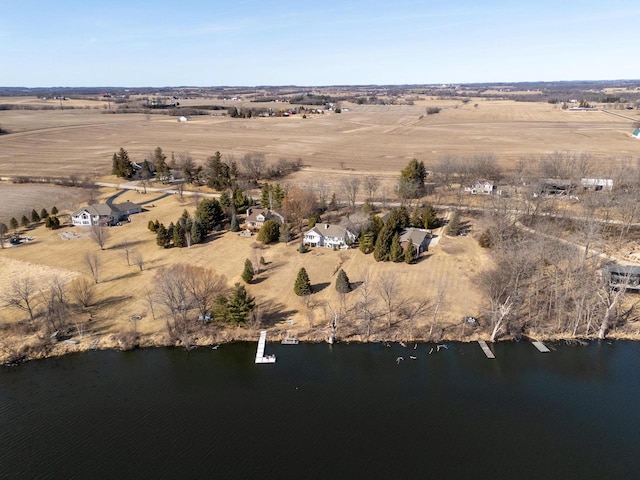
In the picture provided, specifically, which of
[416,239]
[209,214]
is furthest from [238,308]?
[209,214]

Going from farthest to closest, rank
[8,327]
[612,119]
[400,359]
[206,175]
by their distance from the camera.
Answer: [612,119] < [206,175] < [8,327] < [400,359]

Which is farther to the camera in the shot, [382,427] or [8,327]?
[8,327]

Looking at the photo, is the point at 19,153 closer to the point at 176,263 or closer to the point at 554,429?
the point at 176,263

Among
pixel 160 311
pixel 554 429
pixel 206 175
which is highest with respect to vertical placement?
pixel 206 175

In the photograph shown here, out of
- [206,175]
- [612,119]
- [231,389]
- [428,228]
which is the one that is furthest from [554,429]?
[612,119]

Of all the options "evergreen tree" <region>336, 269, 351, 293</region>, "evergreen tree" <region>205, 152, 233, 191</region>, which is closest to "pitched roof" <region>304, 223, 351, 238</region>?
"evergreen tree" <region>336, 269, 351, 293</region>

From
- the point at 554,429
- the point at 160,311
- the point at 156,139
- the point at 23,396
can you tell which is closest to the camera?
the point at 554,429

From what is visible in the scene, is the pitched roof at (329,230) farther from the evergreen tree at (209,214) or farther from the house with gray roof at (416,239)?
the evergreen tree at (209,214)

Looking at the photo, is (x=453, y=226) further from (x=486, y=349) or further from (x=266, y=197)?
(x=266, y=197)
